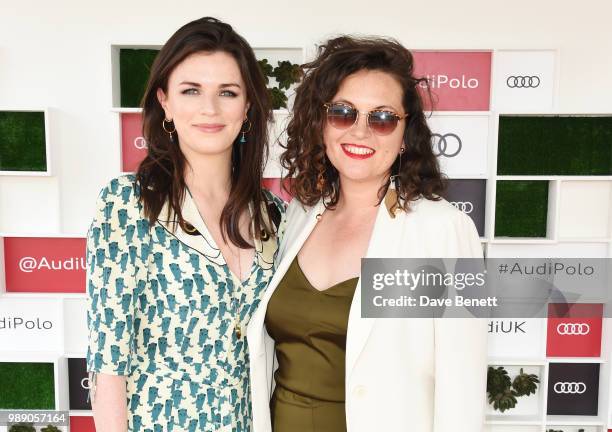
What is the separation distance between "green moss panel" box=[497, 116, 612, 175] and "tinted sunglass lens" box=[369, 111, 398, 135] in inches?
74.7

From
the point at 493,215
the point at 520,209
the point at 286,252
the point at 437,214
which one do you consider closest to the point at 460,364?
the point at 437,214

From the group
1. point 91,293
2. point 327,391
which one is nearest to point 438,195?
point 327,391

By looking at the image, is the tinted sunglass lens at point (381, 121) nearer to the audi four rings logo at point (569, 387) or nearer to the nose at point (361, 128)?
the nose at point (361, 128)

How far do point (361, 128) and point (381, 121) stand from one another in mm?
58

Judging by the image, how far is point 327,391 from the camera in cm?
154

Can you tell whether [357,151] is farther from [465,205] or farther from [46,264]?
[46,264]

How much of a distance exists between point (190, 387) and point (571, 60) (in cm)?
287

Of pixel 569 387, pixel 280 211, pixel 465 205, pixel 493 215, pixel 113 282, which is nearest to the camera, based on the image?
pixel 113 282

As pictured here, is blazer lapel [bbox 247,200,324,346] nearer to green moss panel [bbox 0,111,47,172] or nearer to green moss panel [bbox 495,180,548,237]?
green moss panel [bbox 495,180,548,237]

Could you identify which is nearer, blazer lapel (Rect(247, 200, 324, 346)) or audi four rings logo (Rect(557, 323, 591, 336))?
blazer lapel (Rect(247, 200, 324, 346))

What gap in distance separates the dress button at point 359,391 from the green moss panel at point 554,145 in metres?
2.14

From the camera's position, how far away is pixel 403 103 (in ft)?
5.22

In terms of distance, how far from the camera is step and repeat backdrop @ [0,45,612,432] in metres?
3.16

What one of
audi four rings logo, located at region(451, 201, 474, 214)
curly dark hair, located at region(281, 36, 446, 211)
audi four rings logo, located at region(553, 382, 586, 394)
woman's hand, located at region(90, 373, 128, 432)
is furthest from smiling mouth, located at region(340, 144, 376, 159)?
audi four rings logo, located at region(553, 382, 586, 394)
